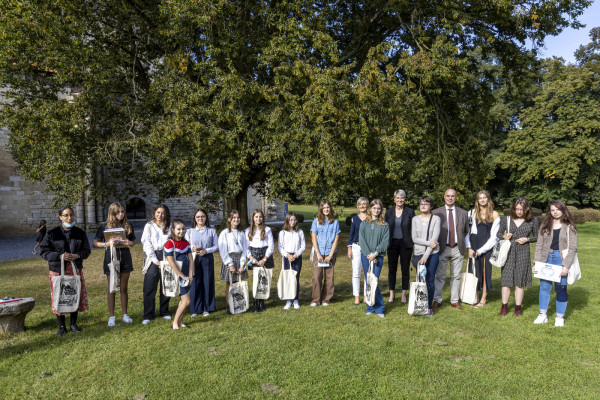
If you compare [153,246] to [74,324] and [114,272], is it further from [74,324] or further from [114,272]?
[74,324]

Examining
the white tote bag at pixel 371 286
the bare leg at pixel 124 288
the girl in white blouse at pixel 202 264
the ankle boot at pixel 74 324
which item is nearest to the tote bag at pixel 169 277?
the girl in white blouse at pixel 202 264

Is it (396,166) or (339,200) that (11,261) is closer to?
(339,200)

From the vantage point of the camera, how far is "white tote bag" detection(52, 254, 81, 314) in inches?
213

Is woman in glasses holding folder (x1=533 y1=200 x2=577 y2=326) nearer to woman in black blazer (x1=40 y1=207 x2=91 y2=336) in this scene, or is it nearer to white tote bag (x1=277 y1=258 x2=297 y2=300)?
white tote bag (x1=277 y1=258 x2=297 y2=300)

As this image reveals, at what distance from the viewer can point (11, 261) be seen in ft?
42.1

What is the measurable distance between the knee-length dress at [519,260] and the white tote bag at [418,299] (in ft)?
4.33

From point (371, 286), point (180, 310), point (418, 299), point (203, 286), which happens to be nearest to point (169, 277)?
point (180, 310)

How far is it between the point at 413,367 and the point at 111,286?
415 cm

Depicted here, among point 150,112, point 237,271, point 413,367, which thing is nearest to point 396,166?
point 237,271

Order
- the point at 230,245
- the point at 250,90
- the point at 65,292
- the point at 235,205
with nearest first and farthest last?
the point at 65,292 < the point at 230,245 < the point at 250,90 < the point at 235,205

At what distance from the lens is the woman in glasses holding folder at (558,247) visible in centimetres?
574

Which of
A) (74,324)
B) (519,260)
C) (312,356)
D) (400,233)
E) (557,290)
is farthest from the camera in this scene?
(400,233)

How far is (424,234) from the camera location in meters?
6.51

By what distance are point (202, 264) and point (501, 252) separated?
187 inches
